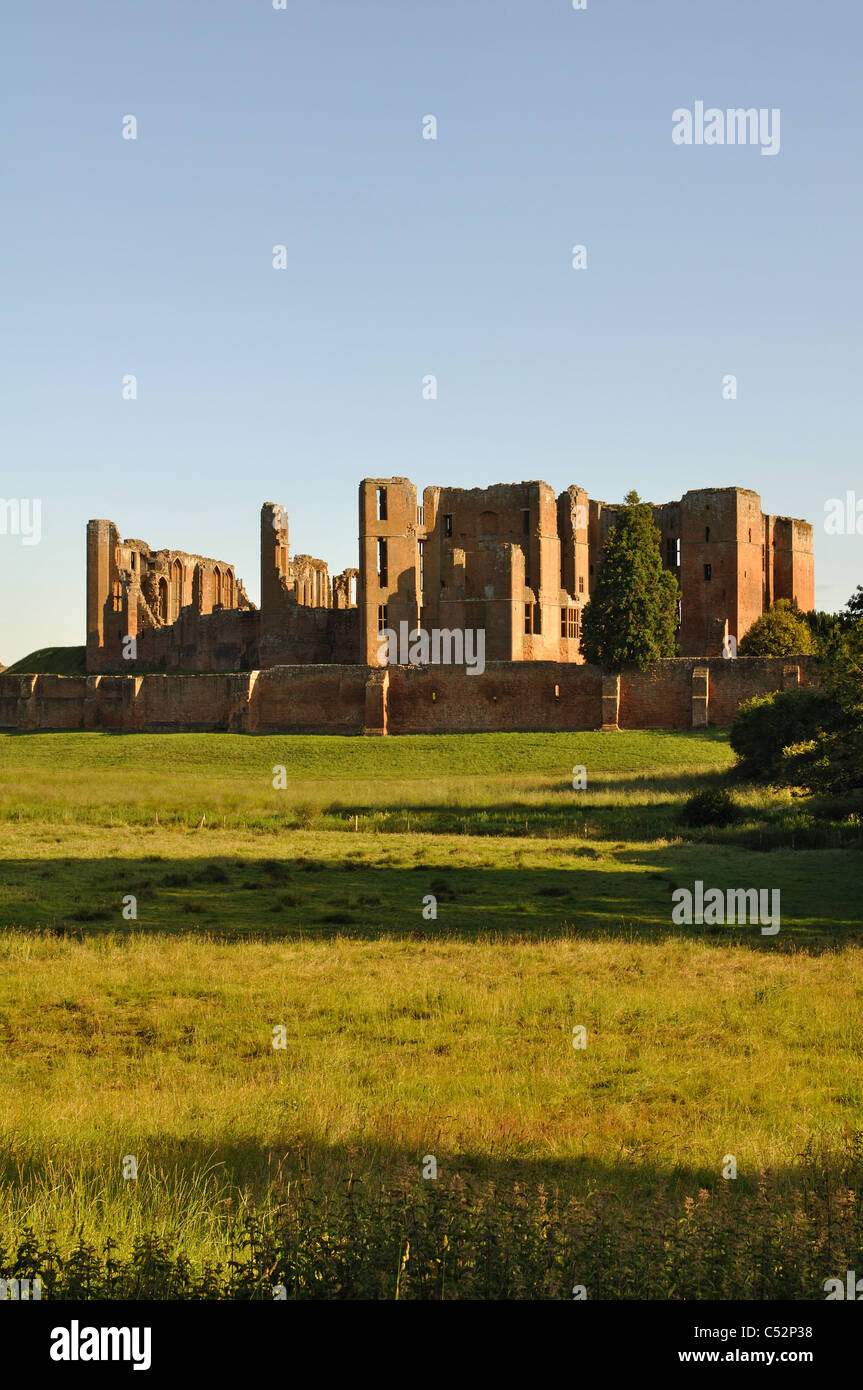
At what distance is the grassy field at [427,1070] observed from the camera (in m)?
5.74

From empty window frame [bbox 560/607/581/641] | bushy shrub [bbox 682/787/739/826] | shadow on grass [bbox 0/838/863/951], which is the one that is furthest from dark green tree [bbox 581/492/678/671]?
shadow on grass [bbox 0/838/863/951]

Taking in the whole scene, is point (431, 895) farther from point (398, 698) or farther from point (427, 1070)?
point (398, 698)

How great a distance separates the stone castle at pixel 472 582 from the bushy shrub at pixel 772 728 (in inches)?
989

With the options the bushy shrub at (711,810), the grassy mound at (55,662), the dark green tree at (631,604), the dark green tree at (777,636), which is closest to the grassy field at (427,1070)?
the bushy shrub at (711,810)

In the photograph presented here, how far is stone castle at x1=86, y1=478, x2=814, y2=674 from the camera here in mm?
70750

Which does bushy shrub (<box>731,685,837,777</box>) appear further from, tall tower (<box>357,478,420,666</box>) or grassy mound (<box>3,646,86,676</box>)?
grassy mound (<box>3,646,86,676</box>)

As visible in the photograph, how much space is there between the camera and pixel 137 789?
142 feet

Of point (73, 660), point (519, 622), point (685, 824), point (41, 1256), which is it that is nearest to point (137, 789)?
point (685, 824)

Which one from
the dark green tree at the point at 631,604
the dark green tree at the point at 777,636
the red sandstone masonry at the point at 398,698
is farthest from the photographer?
the dark green tree at the point at 777,636

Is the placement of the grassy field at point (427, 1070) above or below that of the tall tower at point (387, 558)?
below

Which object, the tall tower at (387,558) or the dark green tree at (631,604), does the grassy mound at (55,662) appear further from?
the dark green tree at (631,604)

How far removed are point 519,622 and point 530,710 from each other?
11156 millimetres

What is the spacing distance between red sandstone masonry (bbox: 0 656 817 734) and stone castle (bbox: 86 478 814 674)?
8.53m
